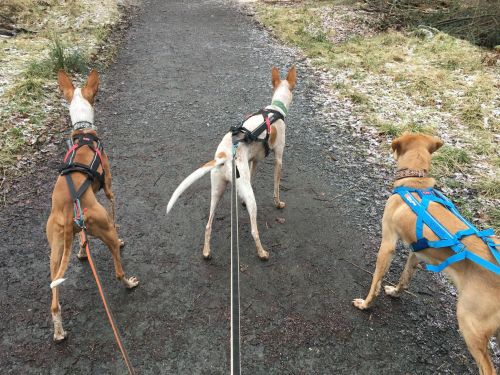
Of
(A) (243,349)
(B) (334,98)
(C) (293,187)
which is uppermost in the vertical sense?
(B) (334,98)

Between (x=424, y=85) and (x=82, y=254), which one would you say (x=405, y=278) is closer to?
(x=82, y=254)

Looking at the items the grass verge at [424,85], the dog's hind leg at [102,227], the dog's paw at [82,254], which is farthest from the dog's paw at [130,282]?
the grass verge at [424,85]

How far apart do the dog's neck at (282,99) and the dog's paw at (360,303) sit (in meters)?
2.48

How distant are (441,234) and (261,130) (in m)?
2.24

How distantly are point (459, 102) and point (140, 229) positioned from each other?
6.83 metres

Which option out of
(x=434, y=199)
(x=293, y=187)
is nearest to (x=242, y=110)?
(x=293, y=187)

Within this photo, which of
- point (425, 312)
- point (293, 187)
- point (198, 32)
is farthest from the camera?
point (198, 32)

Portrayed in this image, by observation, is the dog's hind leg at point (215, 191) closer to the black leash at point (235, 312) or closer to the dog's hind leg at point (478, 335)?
the black leash at point (235, 312)

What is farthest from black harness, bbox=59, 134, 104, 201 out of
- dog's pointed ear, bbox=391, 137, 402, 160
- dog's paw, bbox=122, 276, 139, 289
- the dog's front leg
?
dog's pointed ear, bbox=391, 137, 402, 160

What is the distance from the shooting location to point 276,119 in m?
4.41

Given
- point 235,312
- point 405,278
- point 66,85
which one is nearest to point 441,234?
point 405,278

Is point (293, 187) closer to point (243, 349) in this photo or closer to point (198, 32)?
point (243, 349)

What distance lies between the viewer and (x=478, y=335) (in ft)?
8.35

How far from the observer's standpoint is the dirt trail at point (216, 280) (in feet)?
10.3
